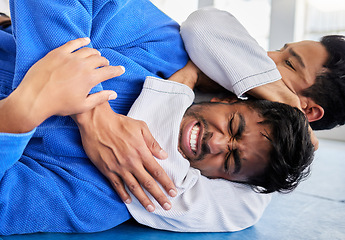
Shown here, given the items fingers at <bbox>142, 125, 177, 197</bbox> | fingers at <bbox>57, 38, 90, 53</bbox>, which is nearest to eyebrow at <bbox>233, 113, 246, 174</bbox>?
fingers at <bbox>142, 125, 177, 197</bbox>

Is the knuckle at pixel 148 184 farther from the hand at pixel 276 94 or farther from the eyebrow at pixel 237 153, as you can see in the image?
the hand at pixel 276 94

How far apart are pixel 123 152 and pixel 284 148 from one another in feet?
1.69

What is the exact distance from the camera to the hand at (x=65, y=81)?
0.78 m

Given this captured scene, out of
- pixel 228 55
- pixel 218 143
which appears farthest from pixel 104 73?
pixel 228 55

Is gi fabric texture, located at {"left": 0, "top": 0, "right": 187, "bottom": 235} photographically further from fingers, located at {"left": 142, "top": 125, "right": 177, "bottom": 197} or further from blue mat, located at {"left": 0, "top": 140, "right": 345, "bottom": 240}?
fingers, located at {"left": 142, "top": 125, "right": 177, "bottom": 197}

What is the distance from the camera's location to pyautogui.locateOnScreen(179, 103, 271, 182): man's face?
1.14m

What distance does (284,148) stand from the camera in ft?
3.73

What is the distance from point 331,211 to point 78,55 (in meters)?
1.13

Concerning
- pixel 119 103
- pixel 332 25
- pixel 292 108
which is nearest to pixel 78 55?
pixel 119 103

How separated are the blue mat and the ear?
1.18 feet

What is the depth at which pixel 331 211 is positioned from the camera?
1410mm

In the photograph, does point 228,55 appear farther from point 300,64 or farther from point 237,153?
point 300,64

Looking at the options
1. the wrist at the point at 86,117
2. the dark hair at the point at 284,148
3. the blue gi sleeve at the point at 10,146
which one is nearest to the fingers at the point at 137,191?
the wrist at the point at 86,117

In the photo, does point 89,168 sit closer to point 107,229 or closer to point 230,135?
point 107,229
